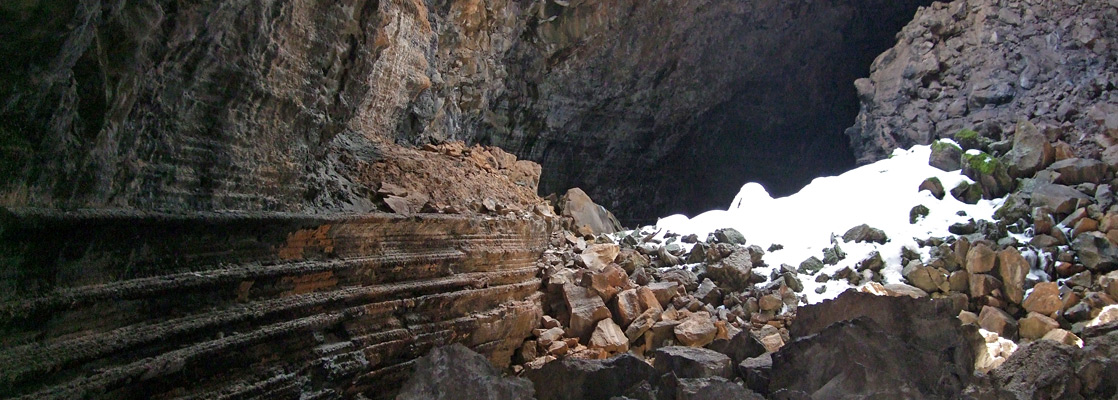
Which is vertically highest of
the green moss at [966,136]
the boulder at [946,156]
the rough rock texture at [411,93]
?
the rough rock texture at [411,93]

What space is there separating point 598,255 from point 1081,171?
499cm

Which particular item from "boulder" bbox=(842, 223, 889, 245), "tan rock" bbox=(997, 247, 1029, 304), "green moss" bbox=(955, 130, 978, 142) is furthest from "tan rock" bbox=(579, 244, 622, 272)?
"green moss" bbox=(955, 130, 978, 142)

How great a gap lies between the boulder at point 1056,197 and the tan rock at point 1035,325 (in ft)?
5.07

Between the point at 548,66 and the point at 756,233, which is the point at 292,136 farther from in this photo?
the point at 548,66

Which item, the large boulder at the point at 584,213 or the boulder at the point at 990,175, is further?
the large boulder at the point at 584,213

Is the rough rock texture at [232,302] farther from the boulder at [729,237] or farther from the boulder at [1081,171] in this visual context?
the boulder at [1081,171]

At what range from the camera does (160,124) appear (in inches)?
109

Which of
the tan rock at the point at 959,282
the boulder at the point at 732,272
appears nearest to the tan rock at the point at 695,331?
the boulder at the point at 732,272

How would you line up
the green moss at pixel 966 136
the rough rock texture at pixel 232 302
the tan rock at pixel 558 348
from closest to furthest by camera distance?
1. the rough rock texture at pixel 232 302
2. the tan rock at pixel 558 348
3. the green moss at pixel 966 136

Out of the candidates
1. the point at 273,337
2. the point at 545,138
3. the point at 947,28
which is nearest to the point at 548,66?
the point at 545,138

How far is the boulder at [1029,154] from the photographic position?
6703 millimetres

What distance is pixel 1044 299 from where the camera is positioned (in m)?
5.29

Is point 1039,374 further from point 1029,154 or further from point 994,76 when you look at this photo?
point 994,76

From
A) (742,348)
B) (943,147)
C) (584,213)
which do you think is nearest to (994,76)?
(943,147)
